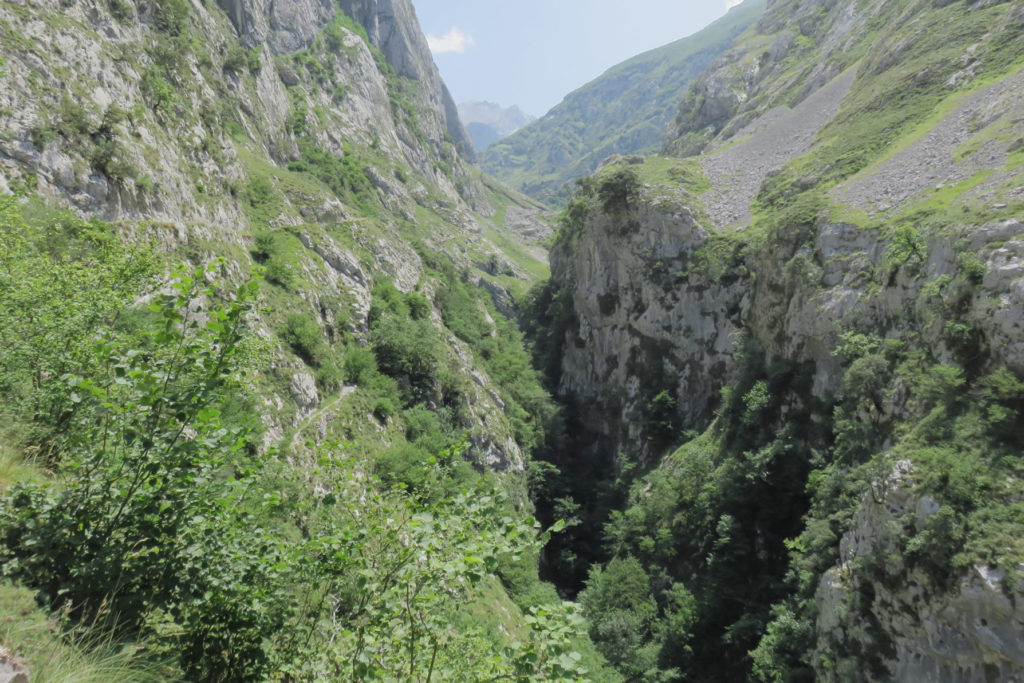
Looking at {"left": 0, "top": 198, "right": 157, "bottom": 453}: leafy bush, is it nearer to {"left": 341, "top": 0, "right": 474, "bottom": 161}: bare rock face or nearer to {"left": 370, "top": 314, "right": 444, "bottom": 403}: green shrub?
{"left": 370, "top": 314, "right": 444, "bottom": 403}: green shrub

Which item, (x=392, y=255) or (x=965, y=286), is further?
(x=392, y=255)

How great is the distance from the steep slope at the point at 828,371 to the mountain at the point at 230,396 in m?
8.63

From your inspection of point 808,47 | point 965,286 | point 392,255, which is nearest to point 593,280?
point 392,255

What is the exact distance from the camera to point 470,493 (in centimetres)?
470

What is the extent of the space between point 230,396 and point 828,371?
1143 inches

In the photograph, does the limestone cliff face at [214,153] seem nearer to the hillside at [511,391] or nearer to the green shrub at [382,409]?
the hillside at [511,391]

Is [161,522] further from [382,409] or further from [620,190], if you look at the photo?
[620,190]

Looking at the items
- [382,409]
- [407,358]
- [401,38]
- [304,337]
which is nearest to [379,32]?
[401,38]

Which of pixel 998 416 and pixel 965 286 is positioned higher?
pixel 965 286

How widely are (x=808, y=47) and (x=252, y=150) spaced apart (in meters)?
78.4

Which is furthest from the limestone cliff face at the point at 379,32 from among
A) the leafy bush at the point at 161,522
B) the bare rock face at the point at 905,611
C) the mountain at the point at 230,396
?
the bare rock face at the point at 905,611

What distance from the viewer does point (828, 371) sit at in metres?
26.2

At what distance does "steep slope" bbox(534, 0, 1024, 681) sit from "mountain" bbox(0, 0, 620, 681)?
28.3 feet

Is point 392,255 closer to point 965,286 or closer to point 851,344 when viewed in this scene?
point 851,344
